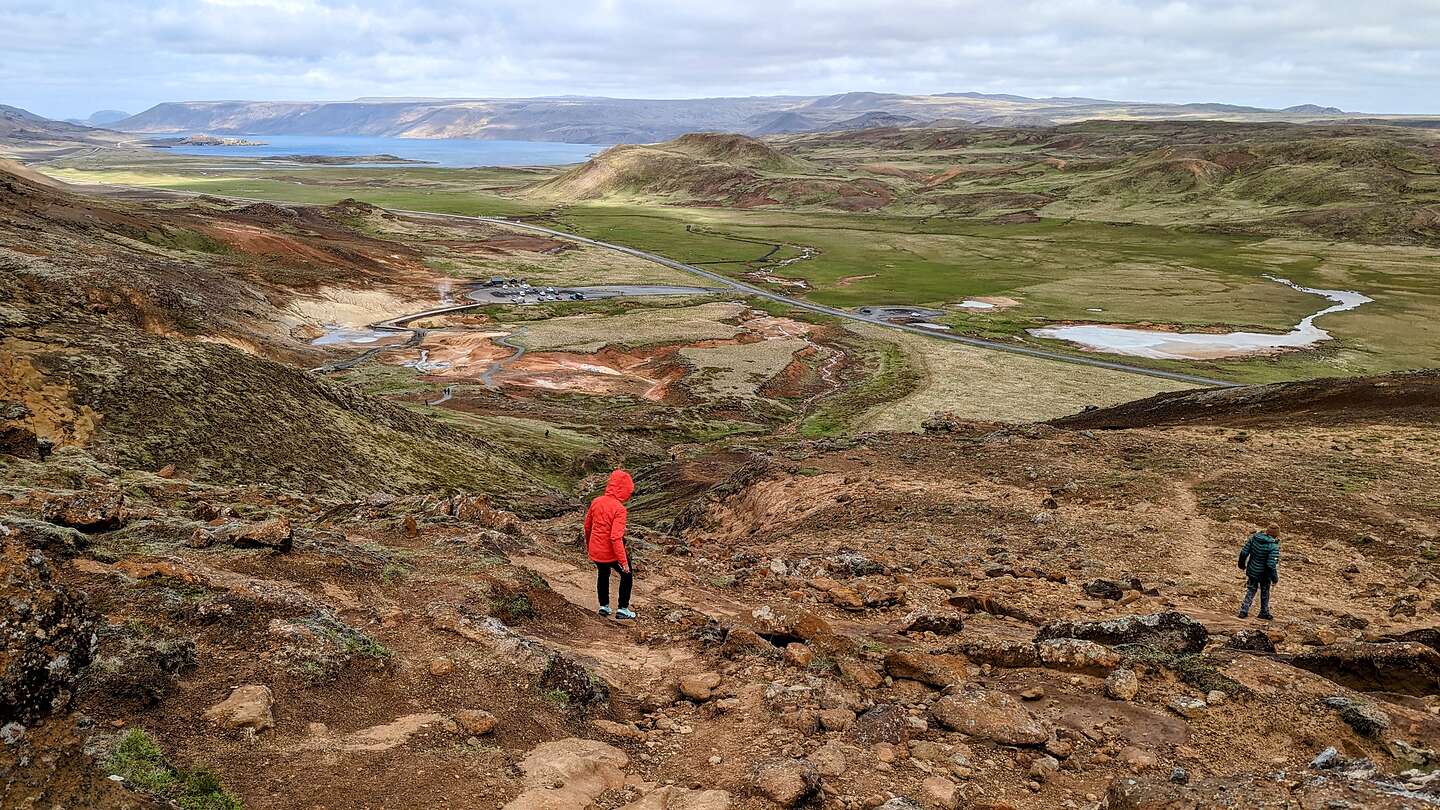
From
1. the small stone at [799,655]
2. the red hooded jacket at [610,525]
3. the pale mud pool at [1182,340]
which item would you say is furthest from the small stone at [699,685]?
the pale mud pool at [1182,340]

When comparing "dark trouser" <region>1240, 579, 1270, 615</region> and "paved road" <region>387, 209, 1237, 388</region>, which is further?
"paved road" <region>387, 209, 1237, 388</region>

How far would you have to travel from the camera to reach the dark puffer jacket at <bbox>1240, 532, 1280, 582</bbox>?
15750mm

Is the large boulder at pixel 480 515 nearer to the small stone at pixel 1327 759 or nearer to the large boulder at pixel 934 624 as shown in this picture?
the large boulder at pixel 934 624

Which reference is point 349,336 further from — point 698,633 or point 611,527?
point 698,633

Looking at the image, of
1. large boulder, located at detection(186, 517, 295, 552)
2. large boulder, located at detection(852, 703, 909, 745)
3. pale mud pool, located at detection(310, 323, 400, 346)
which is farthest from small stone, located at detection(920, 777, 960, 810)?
pale mud pool, located at detection(310, 323, 400, 346)

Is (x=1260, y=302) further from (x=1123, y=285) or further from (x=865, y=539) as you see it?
(x=865, y=539)

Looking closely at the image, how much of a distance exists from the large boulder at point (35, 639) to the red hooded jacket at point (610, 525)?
7.23 m

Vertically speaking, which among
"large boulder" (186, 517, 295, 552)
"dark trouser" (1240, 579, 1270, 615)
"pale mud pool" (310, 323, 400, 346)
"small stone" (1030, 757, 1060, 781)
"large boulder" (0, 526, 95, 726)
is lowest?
"pale mud pool" (310, 323, 400, 346)

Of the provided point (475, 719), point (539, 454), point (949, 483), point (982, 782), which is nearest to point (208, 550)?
point (475, 719)

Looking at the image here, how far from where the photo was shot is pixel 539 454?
3916 cm

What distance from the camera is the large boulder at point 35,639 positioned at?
6402 millimetres

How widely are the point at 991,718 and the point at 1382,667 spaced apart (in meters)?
6.29

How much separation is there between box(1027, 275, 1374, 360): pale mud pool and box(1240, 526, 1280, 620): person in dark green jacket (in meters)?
62.6

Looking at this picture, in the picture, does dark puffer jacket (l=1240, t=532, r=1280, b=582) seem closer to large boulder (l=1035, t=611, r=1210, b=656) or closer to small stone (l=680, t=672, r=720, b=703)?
large boulder (l=1035, t=611, r=1210, b=656)
